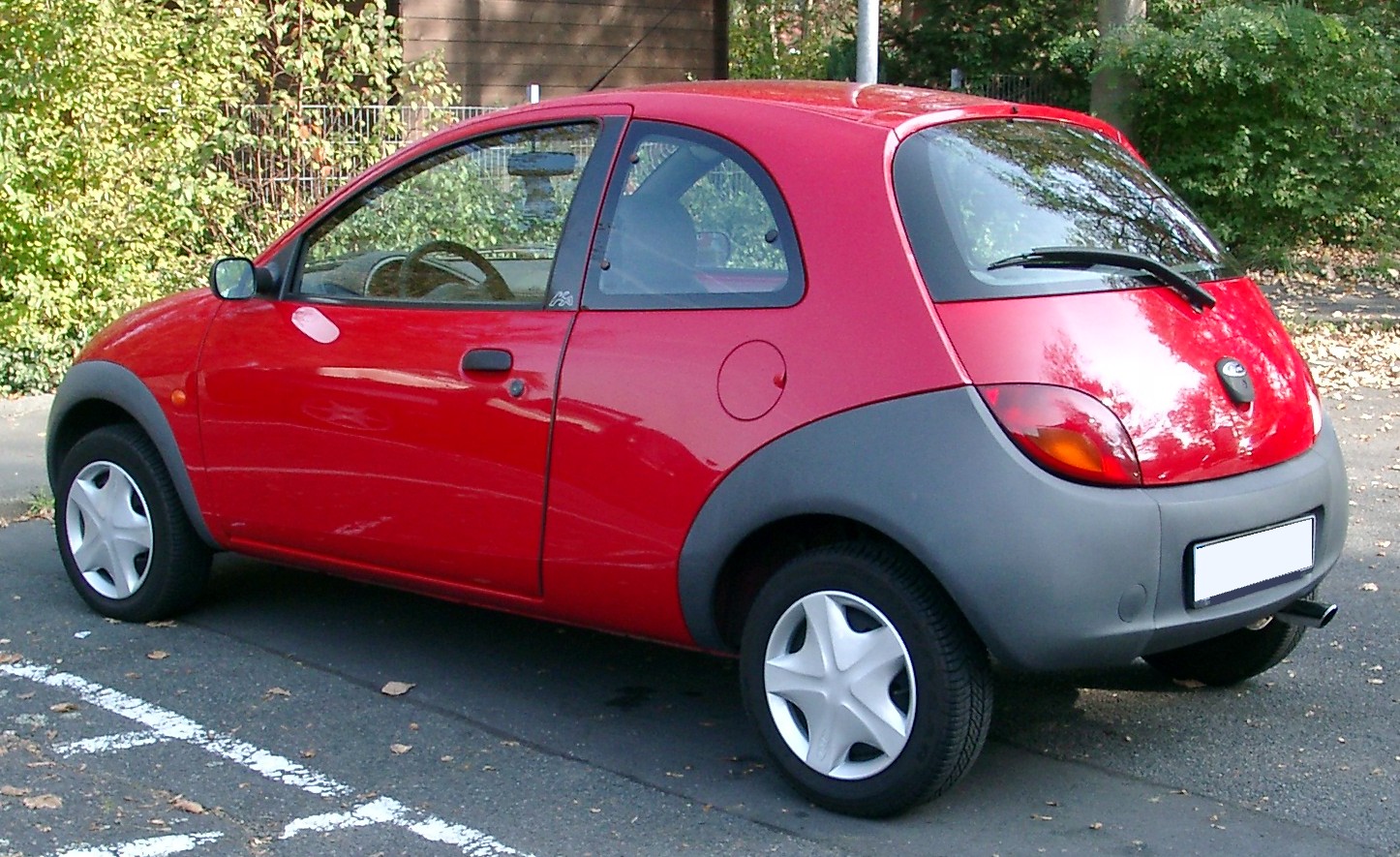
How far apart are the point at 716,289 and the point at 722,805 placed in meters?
1.28

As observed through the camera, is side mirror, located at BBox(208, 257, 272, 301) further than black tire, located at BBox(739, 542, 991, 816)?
Yes

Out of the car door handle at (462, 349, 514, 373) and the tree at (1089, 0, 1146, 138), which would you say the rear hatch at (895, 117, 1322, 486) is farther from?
the tree at (1089, 0, 1146, 138)

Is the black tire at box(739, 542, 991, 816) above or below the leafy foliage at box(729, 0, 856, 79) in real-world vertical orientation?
below

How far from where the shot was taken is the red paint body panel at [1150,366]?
3662 mm

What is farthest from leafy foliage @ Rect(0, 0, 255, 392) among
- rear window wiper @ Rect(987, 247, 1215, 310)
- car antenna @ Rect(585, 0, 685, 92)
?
car antenna @ Rect(585, 0, 685, 92)

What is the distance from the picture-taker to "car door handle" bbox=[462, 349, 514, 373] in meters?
4.36

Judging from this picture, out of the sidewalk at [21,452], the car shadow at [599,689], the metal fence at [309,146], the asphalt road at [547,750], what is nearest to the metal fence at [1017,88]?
the metal fence at [309,146]

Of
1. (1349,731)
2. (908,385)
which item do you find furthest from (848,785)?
(1349,731)

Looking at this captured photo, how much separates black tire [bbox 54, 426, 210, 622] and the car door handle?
153cm

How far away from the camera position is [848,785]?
3900mm

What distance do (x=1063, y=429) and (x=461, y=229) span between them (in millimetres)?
2032

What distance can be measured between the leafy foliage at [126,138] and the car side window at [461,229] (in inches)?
217

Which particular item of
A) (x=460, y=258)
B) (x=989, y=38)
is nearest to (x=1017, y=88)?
(x=989, y=38)

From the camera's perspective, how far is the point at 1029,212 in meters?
4.01
